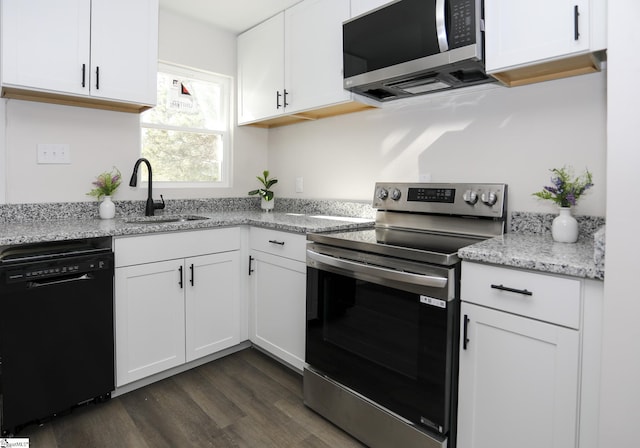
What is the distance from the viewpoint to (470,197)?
6.33ft

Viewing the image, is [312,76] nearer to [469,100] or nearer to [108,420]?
[469,100]

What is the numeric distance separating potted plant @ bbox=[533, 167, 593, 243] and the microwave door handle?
0.75 meters

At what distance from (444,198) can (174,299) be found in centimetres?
161

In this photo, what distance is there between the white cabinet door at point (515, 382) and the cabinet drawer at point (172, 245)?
1.52 metres

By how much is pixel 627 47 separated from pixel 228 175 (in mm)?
2699

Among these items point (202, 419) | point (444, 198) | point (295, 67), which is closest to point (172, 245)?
point (202, 419)

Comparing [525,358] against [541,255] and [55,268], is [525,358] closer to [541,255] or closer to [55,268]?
[541,255]

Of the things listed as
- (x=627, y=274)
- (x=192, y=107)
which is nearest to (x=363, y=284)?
(x=627, y=274)

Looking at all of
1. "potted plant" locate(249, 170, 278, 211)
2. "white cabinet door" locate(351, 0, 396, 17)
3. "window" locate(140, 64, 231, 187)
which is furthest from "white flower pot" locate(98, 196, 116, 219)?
"white cabinet door" locate(351, 0, 396, 17)

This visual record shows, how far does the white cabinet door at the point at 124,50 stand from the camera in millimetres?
2127

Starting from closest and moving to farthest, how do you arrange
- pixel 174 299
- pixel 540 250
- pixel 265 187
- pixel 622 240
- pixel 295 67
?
1. pixel 622 240
2. pixel 540 250
3. pixel 174 299
4. pixel 295 67
5. pixel 265 187

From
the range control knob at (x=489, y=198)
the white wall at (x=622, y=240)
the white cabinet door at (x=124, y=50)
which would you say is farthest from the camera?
the white cabinet door at (x=124, y=50)

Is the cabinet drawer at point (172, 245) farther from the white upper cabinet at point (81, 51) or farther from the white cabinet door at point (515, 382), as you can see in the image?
the white cabinet door at point (515, 382)

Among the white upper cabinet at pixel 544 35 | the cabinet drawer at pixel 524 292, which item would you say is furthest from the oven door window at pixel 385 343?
the white upper cabinet at pixel 544 35
